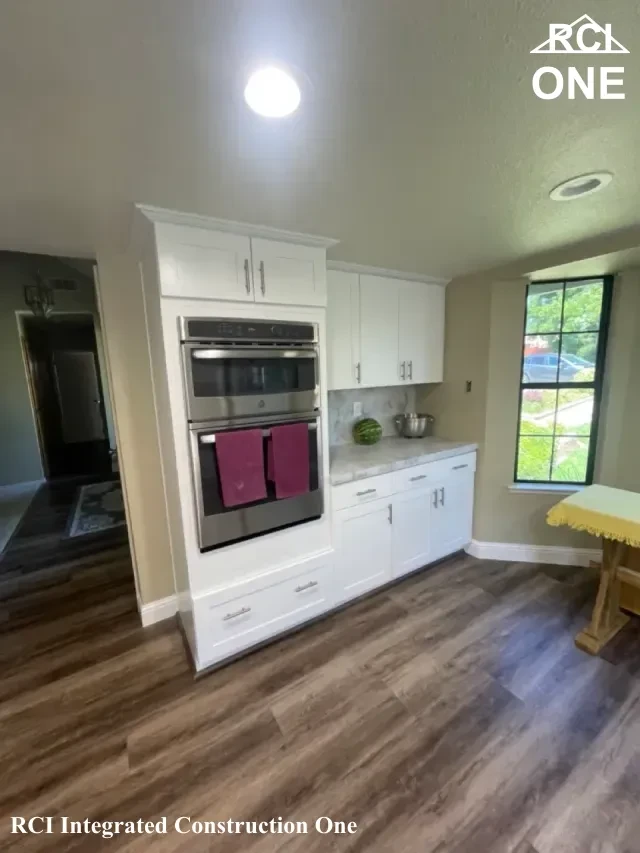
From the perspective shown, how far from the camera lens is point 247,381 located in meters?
1.83

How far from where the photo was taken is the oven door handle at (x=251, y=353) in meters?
1.68

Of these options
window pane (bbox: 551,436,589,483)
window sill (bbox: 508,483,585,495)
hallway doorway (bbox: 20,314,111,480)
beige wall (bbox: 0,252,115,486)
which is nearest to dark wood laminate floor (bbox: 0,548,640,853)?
window sill (bbox: 508,483,585,495)

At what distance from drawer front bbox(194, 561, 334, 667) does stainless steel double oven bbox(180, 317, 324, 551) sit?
1.12ft

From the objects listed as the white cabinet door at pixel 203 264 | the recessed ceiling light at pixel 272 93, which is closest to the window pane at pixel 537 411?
the white cabinet door at pixel 203 264

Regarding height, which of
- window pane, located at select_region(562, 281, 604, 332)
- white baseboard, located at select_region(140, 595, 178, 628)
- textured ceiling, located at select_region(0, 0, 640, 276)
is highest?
textured ceiling, located at select_region(0, 0, 640, 276)

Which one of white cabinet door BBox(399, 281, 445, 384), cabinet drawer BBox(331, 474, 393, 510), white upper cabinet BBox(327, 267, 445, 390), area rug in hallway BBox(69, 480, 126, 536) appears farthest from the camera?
area rug in hallway BBox(69, 480, 126, 536)

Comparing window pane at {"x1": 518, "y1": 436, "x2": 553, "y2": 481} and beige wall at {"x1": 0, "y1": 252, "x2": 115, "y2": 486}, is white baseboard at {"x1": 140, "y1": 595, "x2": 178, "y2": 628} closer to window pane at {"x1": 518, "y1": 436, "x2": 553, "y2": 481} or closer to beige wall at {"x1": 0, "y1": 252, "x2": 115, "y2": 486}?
window pane at {"x1": 518, "y1": 436, "x2": 553, "y2": 481}

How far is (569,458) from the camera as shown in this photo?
9.27ft

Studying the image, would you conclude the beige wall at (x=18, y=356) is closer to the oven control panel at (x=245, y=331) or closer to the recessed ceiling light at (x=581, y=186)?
the oven control panel at (x=245, y=331)

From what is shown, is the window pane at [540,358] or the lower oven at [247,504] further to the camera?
the window pane at [540,358]

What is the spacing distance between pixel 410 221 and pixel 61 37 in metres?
1.40

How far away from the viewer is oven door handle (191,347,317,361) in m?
1.68

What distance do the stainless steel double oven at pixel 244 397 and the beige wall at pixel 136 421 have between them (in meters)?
0.65

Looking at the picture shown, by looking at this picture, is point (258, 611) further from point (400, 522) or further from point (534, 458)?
point (534, 458)
